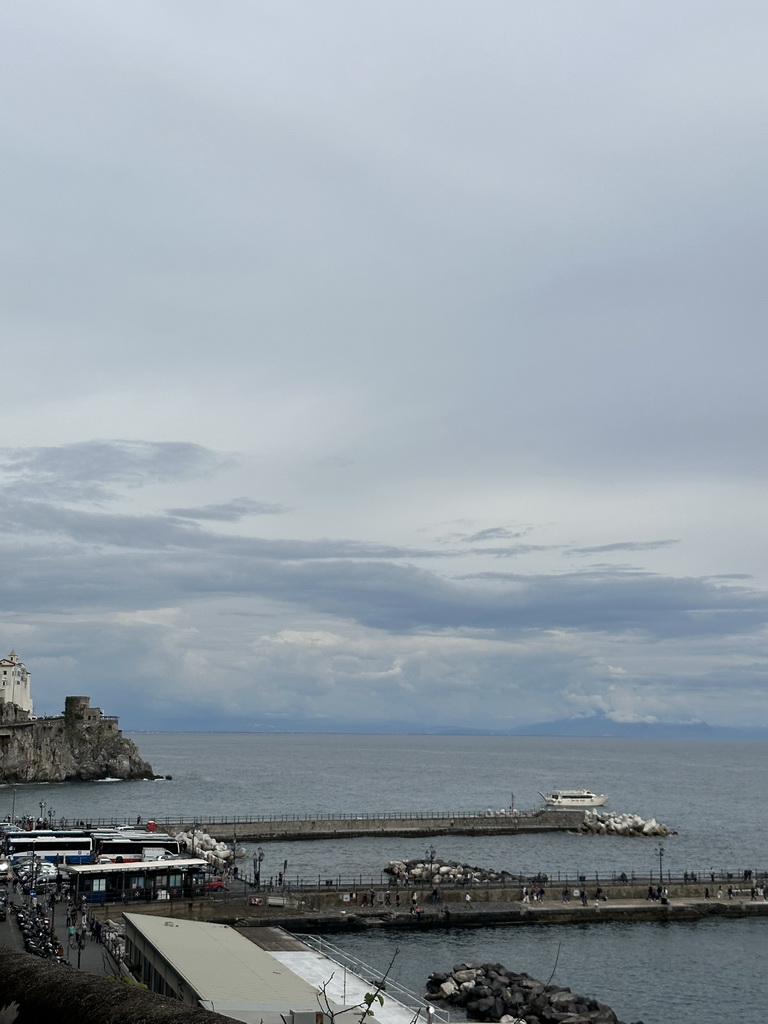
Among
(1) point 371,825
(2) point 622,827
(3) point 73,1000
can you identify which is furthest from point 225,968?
(2) point 622,827

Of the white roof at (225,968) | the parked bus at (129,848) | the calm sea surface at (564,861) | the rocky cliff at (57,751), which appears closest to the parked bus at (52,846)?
the parked bus at (129,848)

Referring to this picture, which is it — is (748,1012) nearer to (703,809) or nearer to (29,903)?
(29,903)

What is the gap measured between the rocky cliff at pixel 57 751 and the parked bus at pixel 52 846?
108m

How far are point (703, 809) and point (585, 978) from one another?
121 m

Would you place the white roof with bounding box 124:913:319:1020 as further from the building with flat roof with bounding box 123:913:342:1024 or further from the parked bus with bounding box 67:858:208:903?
the parked bus with bounding box 67:858:208:903

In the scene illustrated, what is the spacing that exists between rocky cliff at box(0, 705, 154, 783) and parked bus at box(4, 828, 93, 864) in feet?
354

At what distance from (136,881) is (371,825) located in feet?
188

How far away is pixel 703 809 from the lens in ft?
538

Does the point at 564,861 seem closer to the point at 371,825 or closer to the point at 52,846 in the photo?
the point at 371,825

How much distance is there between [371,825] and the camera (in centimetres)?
11631

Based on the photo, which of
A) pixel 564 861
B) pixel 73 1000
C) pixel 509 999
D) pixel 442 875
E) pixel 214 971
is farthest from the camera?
pixel 564 861

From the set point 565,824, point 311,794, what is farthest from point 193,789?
point 565,824

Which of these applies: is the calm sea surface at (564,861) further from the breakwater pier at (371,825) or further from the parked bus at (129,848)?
the parked bus at (129,848)

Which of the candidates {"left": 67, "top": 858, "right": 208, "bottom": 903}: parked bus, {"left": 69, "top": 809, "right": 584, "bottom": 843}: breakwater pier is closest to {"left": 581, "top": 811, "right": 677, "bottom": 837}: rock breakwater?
{"left": 69, "top": 809, "right": 584, "bottom": 843}: breakwater pier
